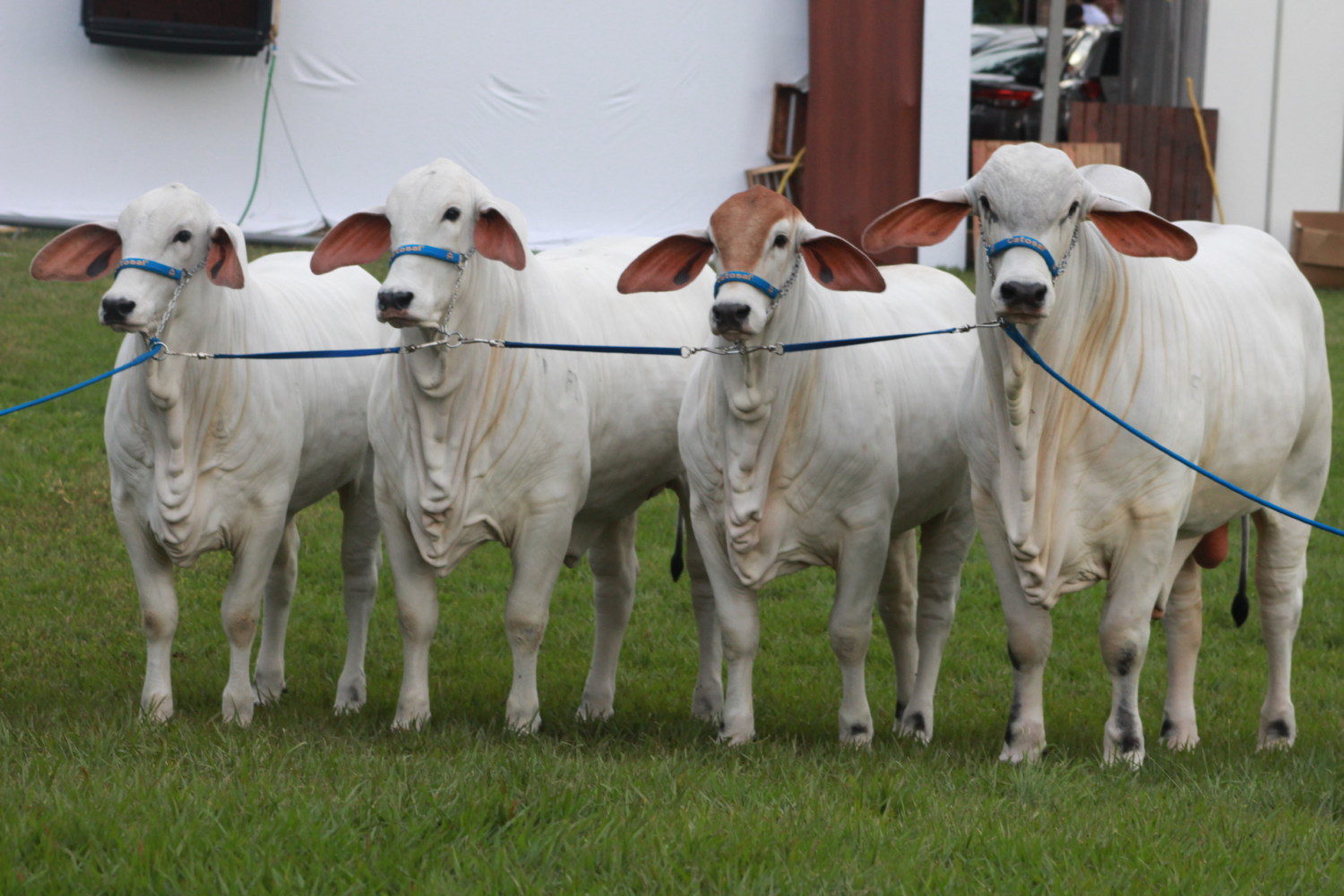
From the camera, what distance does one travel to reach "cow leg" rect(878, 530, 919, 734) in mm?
6473

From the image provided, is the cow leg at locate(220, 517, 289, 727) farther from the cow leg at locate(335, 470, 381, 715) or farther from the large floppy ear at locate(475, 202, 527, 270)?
the large floppy ear at locate(475, 202, 527, 270)

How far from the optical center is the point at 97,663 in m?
6.84

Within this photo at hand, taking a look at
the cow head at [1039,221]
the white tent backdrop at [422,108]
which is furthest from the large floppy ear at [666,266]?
the white tent backdrop at [422,108]

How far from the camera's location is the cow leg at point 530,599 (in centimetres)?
580

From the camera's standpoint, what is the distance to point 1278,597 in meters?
6.30

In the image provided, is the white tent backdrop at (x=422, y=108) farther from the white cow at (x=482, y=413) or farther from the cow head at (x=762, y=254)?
the cow head at (x=762, y=254)

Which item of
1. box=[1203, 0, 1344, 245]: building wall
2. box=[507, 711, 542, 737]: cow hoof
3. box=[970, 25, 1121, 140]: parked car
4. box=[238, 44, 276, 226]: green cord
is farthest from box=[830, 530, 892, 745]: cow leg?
box=[970, 25, 1121, 140]: parked car

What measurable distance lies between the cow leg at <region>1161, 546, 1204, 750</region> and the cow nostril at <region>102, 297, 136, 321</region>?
12.2ft

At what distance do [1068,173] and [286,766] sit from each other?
281 centimetres

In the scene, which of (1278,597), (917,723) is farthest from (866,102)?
(917,723)

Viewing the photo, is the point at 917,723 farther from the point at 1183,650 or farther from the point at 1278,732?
the point at 1278,732

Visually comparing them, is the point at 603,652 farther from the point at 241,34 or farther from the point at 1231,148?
the point at 1231,148

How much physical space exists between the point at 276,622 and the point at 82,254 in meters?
1.69

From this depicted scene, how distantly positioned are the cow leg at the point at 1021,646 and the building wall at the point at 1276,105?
513 inches
